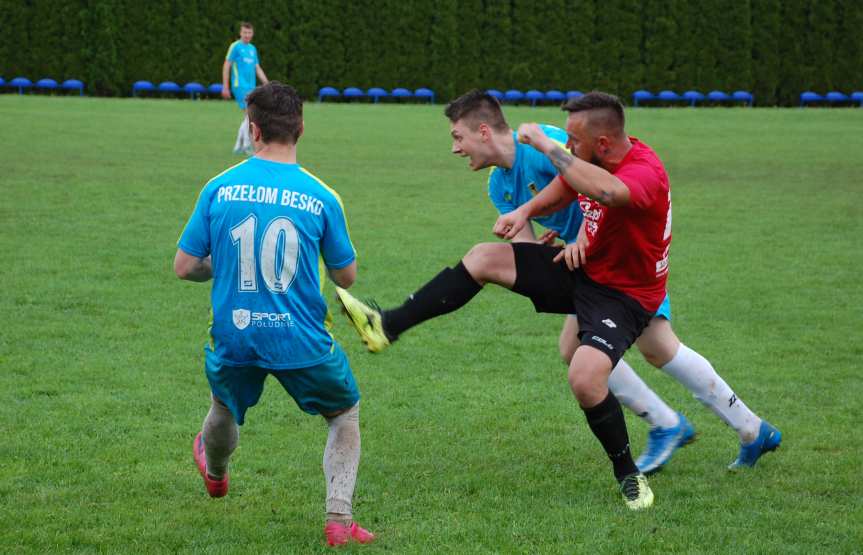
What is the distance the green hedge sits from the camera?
3481 cm

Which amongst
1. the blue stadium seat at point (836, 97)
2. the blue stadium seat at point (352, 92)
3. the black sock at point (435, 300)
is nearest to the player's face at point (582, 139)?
the black sock at point (435, 300)

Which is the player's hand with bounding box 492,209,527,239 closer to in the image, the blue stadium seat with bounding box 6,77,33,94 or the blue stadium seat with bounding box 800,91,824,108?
the blue stadium seat with bounding box 6,77,33,94

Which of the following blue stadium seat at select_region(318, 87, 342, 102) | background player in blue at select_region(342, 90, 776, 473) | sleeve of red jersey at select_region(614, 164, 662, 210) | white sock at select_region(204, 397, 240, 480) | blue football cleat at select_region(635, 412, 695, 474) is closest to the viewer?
white sock at select_region(204, 397, 240, 480)

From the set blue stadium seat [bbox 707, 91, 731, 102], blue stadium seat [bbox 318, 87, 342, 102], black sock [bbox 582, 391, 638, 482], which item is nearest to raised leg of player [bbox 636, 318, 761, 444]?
black sock [bbox 582, 391, 638, 482]

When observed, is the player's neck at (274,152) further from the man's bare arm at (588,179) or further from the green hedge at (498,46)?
the green hedge at (498,46)

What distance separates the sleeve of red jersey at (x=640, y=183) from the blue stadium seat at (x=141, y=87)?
104ft

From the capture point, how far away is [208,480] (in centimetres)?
489

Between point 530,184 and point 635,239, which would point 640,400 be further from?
point 530,184

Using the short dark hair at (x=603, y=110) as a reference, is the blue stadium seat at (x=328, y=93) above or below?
below

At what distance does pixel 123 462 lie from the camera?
18.0 ft

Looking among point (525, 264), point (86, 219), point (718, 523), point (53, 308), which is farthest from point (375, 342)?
point (86, 219)

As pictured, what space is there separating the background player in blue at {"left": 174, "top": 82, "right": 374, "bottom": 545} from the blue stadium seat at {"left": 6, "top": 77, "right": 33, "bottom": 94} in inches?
1286

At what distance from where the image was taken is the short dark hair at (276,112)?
418 cm

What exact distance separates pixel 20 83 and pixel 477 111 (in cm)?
3209
